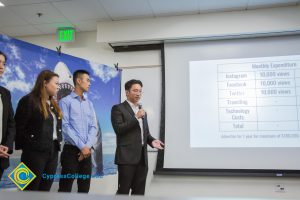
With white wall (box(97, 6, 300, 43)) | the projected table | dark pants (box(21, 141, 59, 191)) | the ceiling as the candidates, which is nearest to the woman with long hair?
dark pants (box(21, 141, 59, 191))

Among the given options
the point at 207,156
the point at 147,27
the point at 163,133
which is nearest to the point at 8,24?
the point at 147,27

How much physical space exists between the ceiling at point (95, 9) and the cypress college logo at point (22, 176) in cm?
184

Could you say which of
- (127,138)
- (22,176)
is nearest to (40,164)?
(22,176)

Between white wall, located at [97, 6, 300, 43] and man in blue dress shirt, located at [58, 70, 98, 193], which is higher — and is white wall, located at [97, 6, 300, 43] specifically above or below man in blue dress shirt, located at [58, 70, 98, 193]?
above

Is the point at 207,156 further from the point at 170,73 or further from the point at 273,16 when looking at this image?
the point at 273,16

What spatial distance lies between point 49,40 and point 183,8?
75.9 inches

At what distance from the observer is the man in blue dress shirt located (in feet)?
8.96

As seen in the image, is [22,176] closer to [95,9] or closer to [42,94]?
[42,94]

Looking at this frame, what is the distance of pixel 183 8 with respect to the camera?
10.8 ft

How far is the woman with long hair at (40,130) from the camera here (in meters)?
2.46

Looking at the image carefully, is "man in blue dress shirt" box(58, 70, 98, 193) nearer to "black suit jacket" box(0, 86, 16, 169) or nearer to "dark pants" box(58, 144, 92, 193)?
"dark pants" box(58, 144, 92, 193)

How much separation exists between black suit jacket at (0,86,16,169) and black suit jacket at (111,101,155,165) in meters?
1.10

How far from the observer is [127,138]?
3.12 m

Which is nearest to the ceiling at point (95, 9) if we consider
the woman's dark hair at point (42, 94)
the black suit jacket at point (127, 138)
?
the woman's dark hair at point (42, 94)
